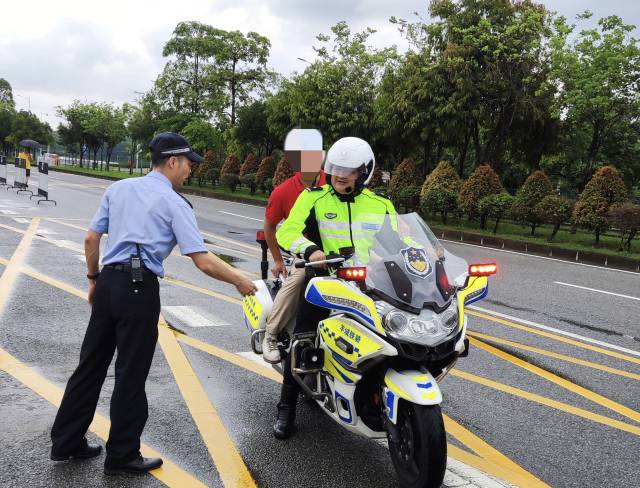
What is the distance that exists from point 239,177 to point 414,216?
29371 millimetres

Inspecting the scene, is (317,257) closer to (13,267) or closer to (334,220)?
(334,220)

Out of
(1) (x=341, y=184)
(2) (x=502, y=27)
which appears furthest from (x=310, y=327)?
(2) (x=502, y=27)

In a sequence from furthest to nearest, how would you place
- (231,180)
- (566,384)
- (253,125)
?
(253,125) < (231,180) < (566,384)

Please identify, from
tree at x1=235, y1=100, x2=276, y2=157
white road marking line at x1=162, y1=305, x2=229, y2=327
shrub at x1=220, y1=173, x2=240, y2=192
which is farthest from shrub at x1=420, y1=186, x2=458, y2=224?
tree at x1=235, y1=100, x2=276, y2=157

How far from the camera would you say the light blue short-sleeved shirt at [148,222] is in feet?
10.4

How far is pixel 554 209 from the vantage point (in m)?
16.6

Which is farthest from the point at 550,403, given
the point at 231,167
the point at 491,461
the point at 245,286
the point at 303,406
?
the point at 231,167

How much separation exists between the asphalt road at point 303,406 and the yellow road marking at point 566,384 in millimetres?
17

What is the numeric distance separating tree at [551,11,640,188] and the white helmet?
57.4ft

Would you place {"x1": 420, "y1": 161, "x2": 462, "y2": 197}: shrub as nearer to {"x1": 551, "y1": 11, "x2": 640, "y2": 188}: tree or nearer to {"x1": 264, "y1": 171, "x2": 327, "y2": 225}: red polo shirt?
{"x1": 551, "y1": 11, "x2": 640, "y2": 188}: tree

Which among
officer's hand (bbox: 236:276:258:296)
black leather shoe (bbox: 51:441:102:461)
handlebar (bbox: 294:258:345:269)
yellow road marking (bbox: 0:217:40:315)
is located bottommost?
A: yellow road marking (bbox: 0:217:40:315)

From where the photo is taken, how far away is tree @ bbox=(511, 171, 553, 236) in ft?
56.6

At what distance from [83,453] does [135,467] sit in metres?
0.34

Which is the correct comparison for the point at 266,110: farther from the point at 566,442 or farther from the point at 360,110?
the point at 566,442
